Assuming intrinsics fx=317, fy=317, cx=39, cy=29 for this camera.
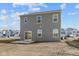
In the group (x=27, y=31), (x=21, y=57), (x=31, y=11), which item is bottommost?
(x=21, y=57)

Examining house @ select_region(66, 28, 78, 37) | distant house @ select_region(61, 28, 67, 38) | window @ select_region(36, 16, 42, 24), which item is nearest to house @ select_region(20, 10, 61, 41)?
window @ select_region(36, 16, 42, 24)

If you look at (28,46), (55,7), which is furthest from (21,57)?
(55,7)

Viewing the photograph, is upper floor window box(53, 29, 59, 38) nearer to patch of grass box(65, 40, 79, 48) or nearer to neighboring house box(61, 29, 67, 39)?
neighboring house box(61, 29, 67, 39)

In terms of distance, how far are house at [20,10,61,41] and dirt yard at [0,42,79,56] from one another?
0.16 metres

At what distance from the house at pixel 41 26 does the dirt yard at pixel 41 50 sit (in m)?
0.16

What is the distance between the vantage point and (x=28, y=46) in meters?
8.26

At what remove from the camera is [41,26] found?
27.0 feet

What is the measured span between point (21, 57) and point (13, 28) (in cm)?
77

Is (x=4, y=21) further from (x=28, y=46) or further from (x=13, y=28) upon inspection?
(x=28, y=46)

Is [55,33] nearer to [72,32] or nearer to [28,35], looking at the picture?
[72,32]

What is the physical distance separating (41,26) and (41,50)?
623 millimetres

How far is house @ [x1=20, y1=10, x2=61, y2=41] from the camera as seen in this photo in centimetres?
817

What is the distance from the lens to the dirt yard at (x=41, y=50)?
8141mm

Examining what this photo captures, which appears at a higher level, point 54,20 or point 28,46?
point 54,20
